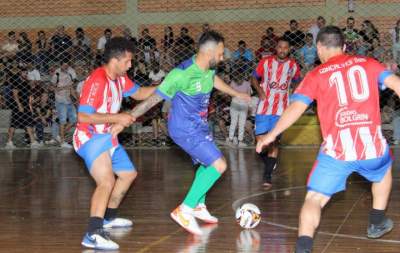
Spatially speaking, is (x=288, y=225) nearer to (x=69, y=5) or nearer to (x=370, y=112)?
(x=370, y=112)

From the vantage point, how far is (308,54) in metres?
15.6

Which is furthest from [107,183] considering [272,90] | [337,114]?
[272,90]

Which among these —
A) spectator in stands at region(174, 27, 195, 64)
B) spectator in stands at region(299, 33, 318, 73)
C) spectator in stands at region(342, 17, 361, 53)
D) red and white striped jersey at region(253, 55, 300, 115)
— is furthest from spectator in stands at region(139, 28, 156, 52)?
red and white striped jersey at region(253, 55, 300, 115)

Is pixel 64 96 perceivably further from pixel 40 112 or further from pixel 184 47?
pixel 184 47

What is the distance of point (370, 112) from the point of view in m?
5.59

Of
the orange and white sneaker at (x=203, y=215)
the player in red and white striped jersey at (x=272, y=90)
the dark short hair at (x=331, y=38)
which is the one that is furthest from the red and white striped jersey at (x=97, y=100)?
the player in red and white striped jersey at (x=272, y=90)

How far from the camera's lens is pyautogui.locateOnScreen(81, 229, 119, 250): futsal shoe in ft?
20.9

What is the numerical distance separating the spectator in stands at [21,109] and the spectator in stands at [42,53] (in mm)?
669

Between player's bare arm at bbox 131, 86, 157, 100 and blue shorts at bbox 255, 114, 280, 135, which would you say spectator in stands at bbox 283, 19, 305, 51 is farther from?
player's bare arm at bbox 131, 86, 157, 100

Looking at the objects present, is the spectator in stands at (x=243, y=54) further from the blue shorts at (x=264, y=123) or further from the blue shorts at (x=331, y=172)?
the blue shorts at (x=331, y=172)

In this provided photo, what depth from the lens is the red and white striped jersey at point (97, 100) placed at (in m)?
6.56

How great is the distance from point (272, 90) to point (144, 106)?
158 inches

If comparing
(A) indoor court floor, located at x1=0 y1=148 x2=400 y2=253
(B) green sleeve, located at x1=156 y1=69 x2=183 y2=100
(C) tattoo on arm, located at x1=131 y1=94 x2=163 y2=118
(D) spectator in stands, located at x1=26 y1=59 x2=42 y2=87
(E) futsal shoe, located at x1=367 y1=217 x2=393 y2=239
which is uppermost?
(B) green sleeve, located at x1=156 y1=69 x2=183 y2=100

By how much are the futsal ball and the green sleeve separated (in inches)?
52.6
